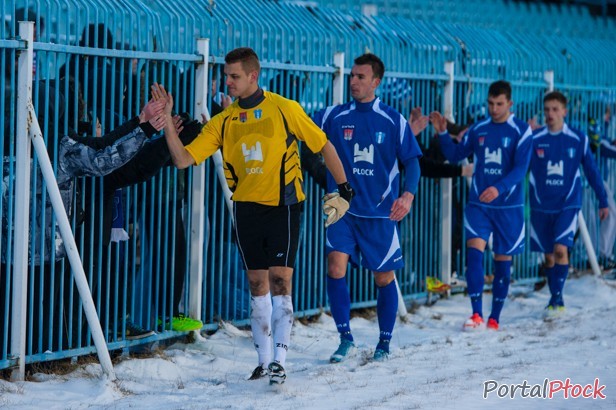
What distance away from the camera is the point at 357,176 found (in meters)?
9.23

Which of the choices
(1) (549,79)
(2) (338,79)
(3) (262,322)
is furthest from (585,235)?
(3) (262,322)

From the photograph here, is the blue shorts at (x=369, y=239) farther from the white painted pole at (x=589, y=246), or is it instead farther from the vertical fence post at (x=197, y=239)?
the white painted pole at (x=589, y=246)

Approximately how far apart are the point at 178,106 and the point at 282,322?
7.16 feet

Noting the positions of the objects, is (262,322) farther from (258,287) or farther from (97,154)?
(97,154)

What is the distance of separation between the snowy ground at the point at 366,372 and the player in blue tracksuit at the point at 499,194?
42cm

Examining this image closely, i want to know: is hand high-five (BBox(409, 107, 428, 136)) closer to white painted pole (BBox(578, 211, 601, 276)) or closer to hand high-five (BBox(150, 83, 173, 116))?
hand high-five (BBox(150, 83, 173, 116))

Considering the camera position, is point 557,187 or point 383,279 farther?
point 557,187

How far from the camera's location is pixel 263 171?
7.93 metres

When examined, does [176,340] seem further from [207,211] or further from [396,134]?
[396,134]

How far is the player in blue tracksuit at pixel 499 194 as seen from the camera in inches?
426

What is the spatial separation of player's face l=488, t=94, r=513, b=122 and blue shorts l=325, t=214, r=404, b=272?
220cm

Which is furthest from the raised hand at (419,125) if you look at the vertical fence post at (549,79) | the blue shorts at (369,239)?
the vertical fence post at (549,79)

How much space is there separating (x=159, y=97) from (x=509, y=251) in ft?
13.6

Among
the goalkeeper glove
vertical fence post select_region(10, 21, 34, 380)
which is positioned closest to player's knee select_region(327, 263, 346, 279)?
the goalkeeper glove
